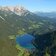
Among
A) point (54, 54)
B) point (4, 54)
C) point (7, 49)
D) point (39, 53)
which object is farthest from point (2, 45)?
point (54, 54)

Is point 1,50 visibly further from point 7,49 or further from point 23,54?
point 23,54

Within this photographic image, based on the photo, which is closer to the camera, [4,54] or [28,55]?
[28,55]

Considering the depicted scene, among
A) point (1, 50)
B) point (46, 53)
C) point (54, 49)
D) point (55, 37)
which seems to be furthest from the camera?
point (55, 37)

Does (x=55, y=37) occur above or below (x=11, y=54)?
above

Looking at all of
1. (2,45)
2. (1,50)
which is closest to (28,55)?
(1,50)

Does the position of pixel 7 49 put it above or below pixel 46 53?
below

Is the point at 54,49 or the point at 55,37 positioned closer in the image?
the point at 54,49

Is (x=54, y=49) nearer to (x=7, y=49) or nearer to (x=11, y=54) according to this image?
(x=11, y=54)

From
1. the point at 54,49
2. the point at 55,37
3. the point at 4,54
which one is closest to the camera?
the point at 54,49

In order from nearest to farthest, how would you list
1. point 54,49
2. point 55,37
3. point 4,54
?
point 54,49 → point 4,54 → point 55,37
